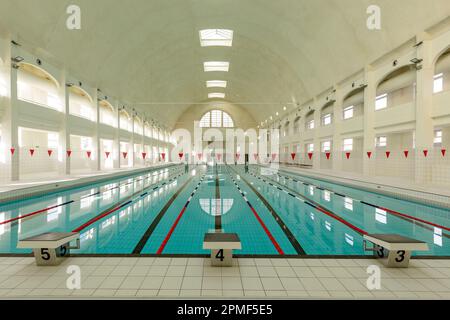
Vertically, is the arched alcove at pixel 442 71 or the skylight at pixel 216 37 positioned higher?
the skylight at pixel 216 37

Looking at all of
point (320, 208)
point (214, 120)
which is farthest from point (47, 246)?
point (214, 120)

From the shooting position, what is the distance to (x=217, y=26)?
1536cm

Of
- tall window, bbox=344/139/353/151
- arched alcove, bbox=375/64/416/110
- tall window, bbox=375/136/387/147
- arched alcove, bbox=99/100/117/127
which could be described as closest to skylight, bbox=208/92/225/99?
arched alcove, bbox=99/100/117/127

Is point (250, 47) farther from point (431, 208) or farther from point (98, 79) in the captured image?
point (431, 208)

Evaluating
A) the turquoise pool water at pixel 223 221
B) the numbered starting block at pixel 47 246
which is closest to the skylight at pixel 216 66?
the turquoise pool water at pixel 223 221

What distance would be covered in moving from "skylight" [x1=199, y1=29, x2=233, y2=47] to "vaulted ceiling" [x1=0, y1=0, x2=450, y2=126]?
1.81 ft

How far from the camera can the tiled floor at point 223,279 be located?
2361mm

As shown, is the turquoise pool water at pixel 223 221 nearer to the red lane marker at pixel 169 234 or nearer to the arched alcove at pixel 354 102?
the red lane marker at pixel 169 234

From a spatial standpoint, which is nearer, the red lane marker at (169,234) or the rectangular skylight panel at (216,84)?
the red lane marker at (169,234)

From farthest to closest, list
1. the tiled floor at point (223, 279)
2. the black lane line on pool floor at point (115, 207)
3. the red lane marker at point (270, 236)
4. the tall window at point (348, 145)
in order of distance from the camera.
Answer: the tall window at point (348, 145), the black lane line on pool floor at point (115, 207), the red lane marker at point (270, 236), the tiled floor at point (223, 279)

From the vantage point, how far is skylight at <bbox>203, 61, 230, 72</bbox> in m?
22.9

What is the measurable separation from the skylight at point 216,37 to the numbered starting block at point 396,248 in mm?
17466

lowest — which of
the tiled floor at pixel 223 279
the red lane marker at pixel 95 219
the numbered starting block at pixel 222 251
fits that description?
the red lane marker at pixel 95 219

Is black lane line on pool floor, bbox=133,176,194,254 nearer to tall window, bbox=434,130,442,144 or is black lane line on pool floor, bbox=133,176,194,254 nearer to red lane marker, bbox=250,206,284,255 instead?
red lane marker, bbox=250,206,284,255
